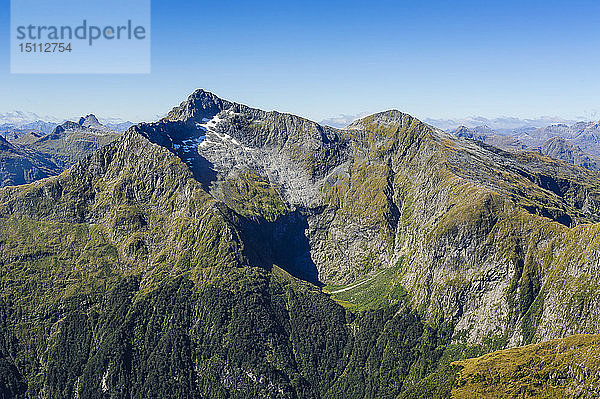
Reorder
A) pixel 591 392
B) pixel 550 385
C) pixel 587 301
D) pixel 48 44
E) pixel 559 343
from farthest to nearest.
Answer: pixel 587 301
pixel 559 343
pixel 550 385
pixel 591 392
pixel 48 44

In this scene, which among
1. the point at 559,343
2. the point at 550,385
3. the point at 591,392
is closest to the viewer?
the point at 591,392

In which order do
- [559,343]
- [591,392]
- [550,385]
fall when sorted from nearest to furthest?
[591,392] < [550,385] < [559,343]

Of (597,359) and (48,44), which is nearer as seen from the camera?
(48,44)

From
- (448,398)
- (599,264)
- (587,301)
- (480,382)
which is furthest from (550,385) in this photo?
(599,264)

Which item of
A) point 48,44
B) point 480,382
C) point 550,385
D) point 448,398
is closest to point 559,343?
point 550,385

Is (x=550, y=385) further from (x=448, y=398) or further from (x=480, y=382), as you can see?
→ (x=448, y=398)

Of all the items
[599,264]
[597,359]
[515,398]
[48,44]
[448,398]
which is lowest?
[448,398]

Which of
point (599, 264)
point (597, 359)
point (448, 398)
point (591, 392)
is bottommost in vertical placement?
point (448, 398)

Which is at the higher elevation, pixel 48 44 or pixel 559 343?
pixel 48 44

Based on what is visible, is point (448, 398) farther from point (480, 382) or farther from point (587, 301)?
point (587, 301)
